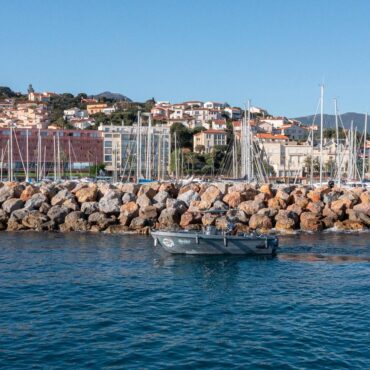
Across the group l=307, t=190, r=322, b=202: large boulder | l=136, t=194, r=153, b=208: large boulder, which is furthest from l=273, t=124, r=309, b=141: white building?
l=136, t=194, r=153, b=208: large boulder

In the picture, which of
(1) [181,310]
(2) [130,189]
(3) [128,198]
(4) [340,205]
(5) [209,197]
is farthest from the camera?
(2) [130,189]

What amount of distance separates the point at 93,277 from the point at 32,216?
1890 cm

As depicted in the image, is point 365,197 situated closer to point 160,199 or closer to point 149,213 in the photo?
point 160,199

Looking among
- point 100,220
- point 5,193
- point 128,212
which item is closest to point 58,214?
point 100,220

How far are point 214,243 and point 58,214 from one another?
16643 mm

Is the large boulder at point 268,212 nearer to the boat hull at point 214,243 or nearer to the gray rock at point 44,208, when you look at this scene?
the boat hull at point 214,243

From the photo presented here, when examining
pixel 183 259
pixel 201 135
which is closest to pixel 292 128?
pixel 201 135

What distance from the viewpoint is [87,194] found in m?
48.7

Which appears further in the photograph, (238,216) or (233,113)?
(233,113)

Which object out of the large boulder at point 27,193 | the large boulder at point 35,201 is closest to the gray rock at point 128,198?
the large boulder at point 35,201

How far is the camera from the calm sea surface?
17.0 m

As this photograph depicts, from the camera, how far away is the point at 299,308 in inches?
878

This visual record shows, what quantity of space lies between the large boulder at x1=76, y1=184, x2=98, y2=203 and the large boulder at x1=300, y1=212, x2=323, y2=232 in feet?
53.9

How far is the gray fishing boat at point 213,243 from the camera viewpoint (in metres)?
32.8
